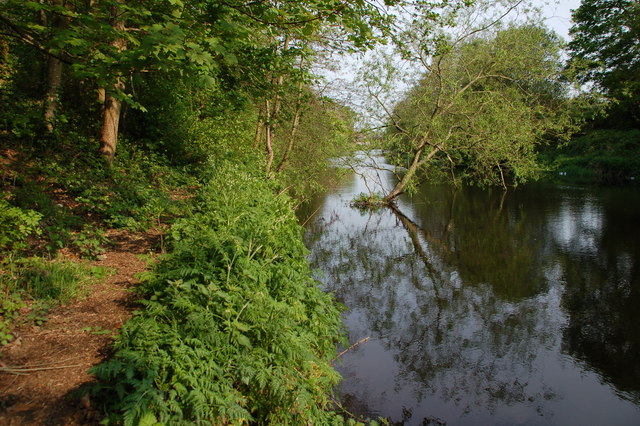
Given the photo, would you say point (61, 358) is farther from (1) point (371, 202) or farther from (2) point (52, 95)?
(1) point (371, 202)

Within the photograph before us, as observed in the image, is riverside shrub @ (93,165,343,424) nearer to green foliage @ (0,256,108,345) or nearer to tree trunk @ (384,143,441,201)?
green foliage @ (0,256,108,345)

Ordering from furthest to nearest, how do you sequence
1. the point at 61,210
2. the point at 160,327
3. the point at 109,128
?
the point at 109,128 → the point at 61,210 → the point at 160,327

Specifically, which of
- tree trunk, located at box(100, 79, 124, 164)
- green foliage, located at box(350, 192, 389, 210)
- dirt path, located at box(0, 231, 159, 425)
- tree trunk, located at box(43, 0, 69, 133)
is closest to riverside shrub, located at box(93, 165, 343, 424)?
dirt path, located at box(0, 231, 159, 425)

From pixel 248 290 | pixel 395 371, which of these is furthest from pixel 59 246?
pixel 395 371

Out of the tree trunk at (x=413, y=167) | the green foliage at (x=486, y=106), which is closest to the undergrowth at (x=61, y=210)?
the tree trunk at (x=413, y=167)

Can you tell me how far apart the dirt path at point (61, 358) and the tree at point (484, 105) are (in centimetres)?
1526

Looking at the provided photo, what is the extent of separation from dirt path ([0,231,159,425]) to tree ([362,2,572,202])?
15.3 metres

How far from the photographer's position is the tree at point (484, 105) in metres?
17.0

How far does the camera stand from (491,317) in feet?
25.8

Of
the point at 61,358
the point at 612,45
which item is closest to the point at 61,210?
the point at 61,358

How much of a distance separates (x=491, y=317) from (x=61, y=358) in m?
7.00

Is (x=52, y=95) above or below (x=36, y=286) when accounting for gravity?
above

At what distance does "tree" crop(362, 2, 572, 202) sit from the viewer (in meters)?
17.0

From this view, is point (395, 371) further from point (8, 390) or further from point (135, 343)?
point (8, 390)
